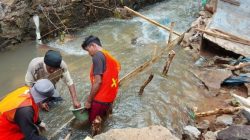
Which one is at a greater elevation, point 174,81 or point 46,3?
point 46,3

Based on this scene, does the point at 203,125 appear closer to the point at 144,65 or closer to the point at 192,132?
the point at 192,132

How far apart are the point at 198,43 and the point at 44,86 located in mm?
6357

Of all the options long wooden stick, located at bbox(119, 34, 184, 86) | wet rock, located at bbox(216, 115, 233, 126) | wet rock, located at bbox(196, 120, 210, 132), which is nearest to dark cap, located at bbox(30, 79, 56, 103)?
wet rock, located at bbox(196, 120, 210, 132)

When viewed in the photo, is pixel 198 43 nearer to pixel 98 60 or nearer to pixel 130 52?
pixel 130 52

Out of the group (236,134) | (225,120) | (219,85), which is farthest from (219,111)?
(236,134)

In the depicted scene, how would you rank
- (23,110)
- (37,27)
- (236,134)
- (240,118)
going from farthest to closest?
(37,27) < (240,118) < (236,134) < (23,110)

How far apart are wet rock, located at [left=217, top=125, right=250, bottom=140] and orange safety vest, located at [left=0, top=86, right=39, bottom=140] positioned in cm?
257

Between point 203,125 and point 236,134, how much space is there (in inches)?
56.2

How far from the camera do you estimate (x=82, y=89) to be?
7.63 metres

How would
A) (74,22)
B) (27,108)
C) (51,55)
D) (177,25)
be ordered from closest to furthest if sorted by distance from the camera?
(27,108) → (51,55) → (74,22) → (177,25)

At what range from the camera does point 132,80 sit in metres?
7.96

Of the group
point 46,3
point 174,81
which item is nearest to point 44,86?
point 174,81

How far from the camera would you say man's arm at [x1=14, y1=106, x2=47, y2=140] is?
13.7 feet

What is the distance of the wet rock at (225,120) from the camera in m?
6.21
